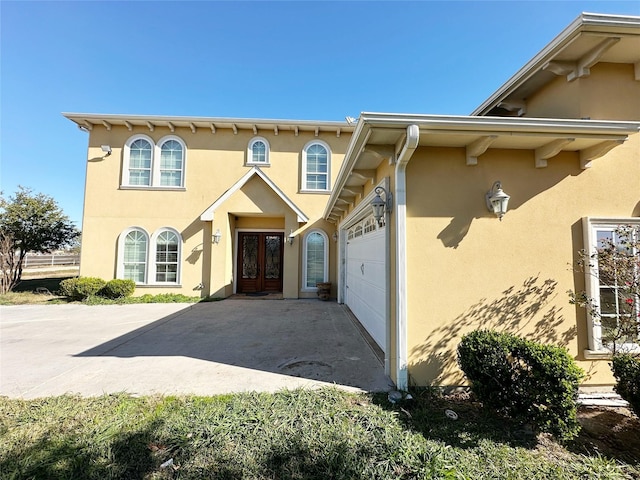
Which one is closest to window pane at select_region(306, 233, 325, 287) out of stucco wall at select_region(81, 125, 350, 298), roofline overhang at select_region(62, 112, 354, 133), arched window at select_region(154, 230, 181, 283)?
stucco wall at select_region(81, 125, 350, 298)

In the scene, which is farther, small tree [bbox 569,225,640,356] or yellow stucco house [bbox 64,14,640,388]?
yellow stucco house [bbox 64,14,640,388]

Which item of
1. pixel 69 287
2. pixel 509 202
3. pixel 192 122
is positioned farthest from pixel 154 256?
pixel 509 202

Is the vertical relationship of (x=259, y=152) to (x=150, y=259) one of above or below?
above

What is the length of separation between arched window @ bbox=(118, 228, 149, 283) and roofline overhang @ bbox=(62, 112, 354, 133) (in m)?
4.49

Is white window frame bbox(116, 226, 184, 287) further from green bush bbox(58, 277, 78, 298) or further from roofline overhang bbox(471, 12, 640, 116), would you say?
roofline overhang bbox(471, 12, 640, 116)

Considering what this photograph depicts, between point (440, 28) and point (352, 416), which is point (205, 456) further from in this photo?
point (440, 28)

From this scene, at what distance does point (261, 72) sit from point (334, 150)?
4.15 m

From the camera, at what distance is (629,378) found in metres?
2.80

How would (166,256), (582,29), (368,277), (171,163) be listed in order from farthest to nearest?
(171,163), (166,256), (368,277), (582,29)

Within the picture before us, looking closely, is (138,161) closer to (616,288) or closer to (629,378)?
(616,288)

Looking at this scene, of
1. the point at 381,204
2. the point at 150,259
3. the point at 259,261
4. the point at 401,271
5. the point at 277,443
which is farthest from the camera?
the point at 259,261

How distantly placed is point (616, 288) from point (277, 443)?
182 inches

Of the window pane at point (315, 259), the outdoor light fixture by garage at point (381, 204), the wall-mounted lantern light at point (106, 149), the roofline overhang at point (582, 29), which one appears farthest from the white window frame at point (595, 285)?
the wall-mounted lantern light at point (106, 149)

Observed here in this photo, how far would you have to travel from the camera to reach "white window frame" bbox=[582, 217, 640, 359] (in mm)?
3715
